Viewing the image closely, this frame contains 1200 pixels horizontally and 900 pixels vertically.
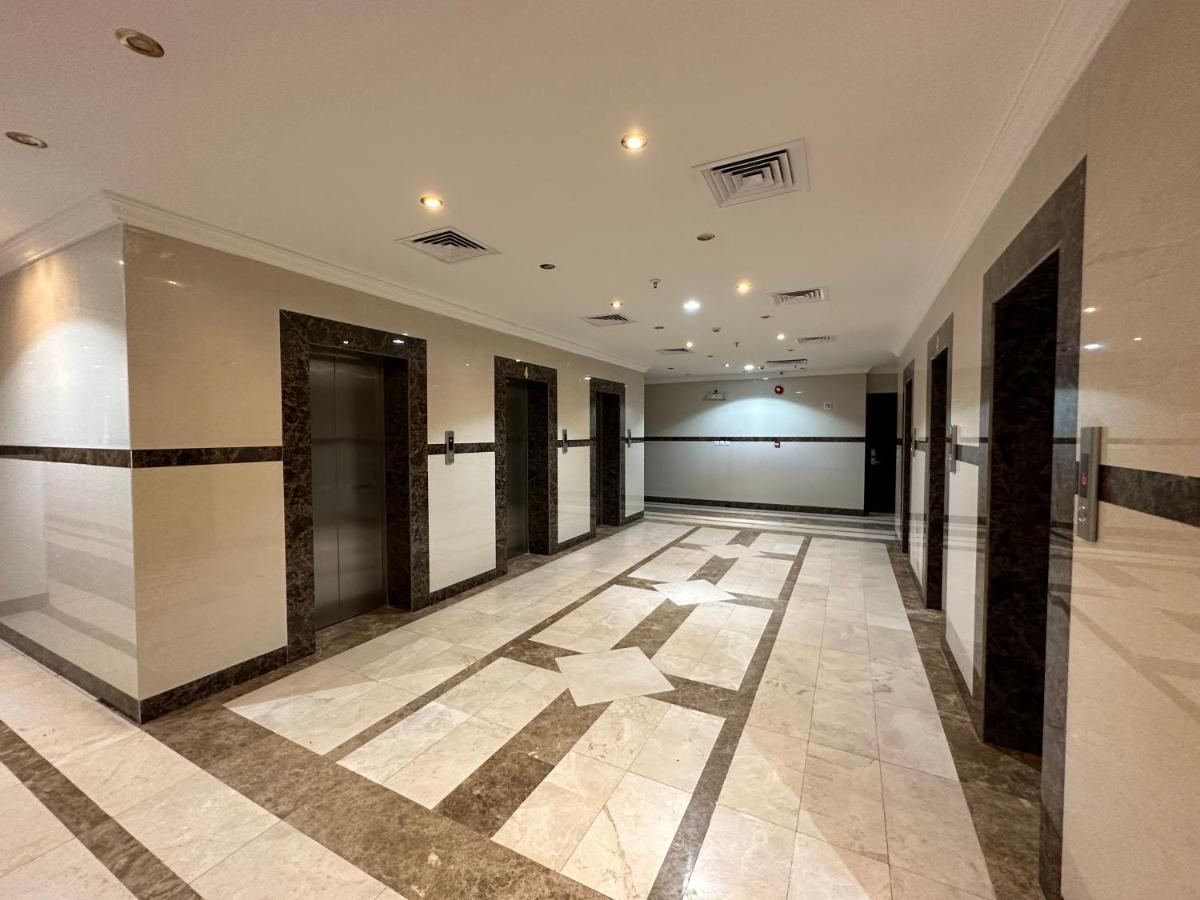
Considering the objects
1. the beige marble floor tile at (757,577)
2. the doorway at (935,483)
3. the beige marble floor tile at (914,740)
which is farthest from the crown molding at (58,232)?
the doorway at (935,483)

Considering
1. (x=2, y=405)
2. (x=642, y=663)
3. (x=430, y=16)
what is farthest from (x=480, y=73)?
(x=2, y=405)

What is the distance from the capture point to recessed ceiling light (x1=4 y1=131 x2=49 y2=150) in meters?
2.07

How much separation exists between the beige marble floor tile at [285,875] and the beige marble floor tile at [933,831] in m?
2.09

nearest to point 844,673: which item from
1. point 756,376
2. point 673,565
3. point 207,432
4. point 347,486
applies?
point 673,565

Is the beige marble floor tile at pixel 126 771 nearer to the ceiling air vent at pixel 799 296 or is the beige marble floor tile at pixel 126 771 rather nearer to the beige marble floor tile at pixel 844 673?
the beige marble floor tile at pixel 844 673

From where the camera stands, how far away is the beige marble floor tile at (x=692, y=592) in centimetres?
486

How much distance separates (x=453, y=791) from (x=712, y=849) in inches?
47.3

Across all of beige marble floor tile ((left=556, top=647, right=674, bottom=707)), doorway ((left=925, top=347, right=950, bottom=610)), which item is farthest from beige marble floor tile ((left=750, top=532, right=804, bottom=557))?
beige marble floor tile ((left=556, top=647, right=674, bottom=707))

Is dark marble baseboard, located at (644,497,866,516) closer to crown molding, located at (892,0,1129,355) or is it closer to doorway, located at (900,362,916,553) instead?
doorway, located at (900,362,916,553)

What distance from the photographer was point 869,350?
765 cm

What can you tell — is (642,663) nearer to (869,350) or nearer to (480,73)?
(480,73)

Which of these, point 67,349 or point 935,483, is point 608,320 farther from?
point 67,349

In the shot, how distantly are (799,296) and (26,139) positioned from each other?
204 inches

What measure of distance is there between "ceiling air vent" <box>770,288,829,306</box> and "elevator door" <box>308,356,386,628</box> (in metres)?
3.94
